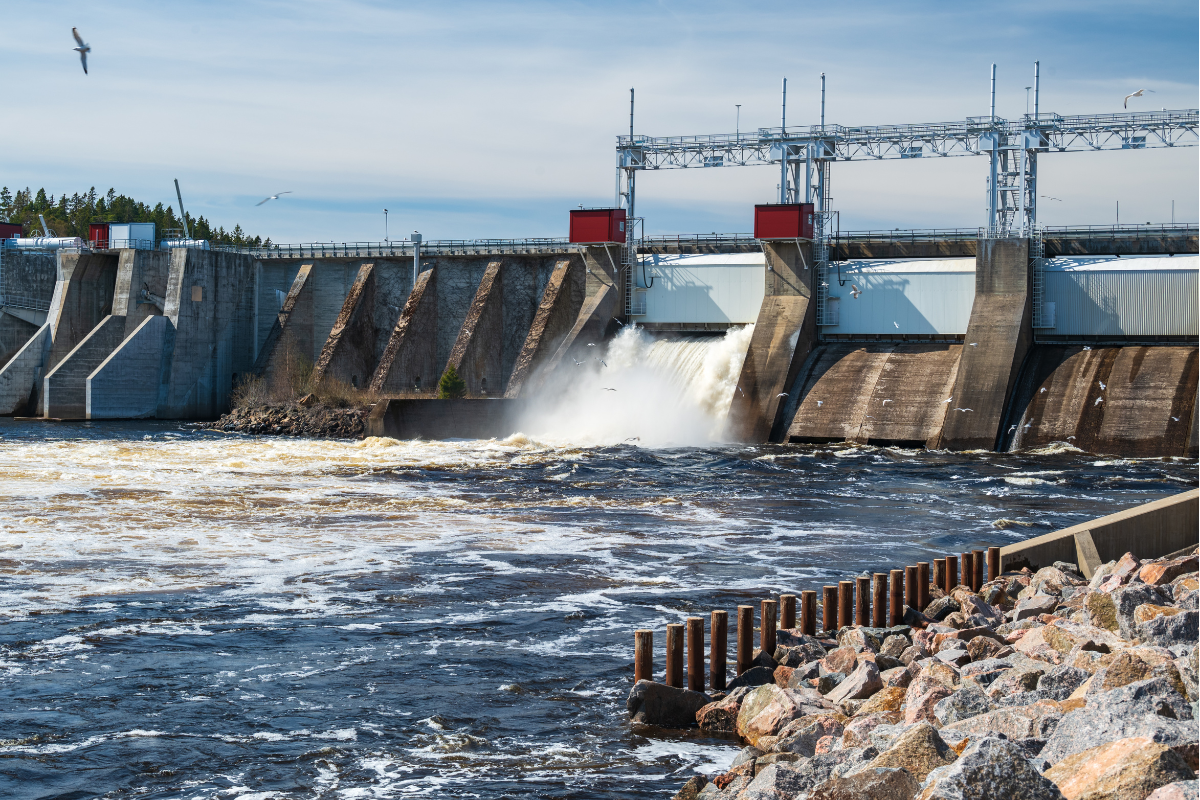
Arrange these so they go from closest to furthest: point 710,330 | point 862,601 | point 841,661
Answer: point 841,661, point 862,601, point 710,330

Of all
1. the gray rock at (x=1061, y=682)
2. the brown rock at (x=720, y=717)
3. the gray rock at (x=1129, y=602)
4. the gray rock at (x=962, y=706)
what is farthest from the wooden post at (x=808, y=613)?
the gray rock at (x=1061, y=682)

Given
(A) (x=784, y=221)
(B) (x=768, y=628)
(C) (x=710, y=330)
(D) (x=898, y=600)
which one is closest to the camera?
(B) (x=768, y=628)

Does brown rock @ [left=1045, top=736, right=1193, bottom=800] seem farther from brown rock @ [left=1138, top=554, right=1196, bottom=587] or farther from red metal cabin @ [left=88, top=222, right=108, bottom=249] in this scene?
red metal cabin @ [left=88, top=222, right=108, bottom=249]

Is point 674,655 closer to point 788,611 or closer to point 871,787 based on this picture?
point 788,611

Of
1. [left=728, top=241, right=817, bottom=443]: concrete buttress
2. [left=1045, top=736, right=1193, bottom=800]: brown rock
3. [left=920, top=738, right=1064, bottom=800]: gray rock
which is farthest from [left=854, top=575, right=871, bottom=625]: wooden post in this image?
[left=728, top=241, right=817, bottom=443]: concrete buttress

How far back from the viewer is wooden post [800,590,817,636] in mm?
13461

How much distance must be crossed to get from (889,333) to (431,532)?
26.1 m

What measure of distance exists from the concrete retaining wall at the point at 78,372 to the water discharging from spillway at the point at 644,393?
2287 cm

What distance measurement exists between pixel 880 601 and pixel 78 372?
4862cm

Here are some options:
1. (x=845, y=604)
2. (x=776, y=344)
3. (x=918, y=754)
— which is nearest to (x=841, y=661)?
(x=845, y=604)

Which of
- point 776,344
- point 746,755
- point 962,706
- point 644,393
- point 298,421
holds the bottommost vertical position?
point 746,755

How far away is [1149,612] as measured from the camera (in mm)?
11062

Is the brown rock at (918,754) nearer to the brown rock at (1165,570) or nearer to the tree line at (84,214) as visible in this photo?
the brown rock at (1165,570)

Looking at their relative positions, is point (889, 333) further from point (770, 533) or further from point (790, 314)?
point (770, 533)
